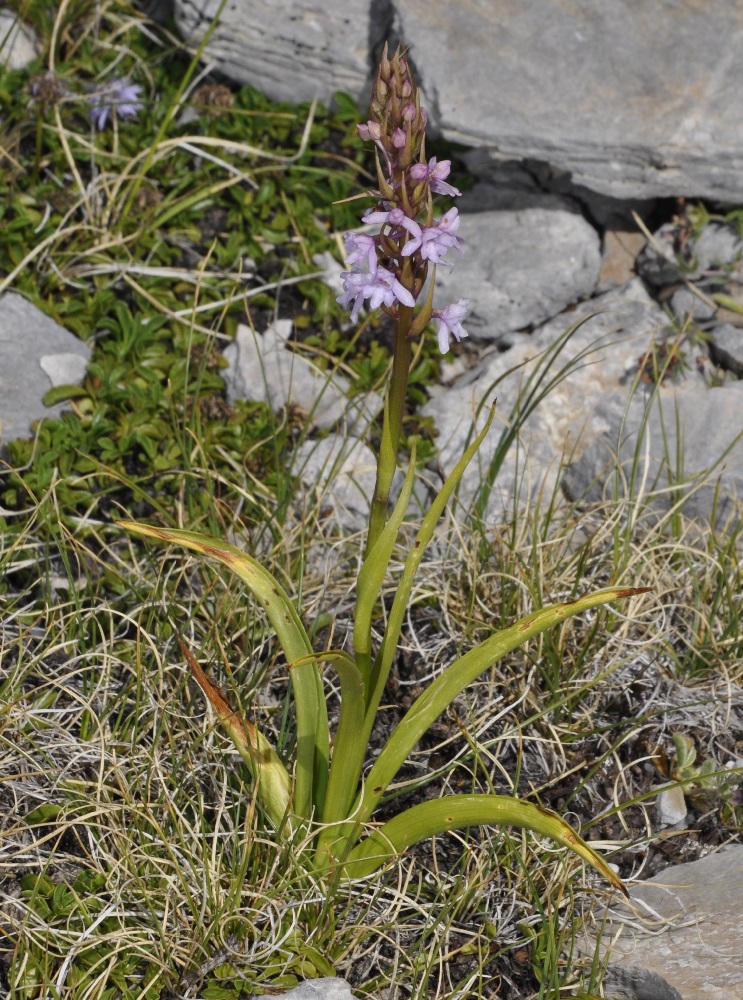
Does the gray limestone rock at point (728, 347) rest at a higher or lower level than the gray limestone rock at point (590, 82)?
lower

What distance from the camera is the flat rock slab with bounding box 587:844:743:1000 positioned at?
1.96 metres

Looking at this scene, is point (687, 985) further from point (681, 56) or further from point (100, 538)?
point (681, 56)

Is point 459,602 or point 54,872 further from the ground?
point 459,602

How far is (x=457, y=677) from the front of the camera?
1.91 metres

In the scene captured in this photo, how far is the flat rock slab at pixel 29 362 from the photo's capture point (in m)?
3.06

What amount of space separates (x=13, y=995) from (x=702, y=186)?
3.32 meters

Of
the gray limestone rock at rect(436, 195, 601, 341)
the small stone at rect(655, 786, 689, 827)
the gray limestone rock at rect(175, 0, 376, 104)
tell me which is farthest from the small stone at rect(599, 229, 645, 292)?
the small stone at rect(655, 786, 689, 827)

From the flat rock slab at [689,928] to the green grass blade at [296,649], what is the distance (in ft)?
2.21

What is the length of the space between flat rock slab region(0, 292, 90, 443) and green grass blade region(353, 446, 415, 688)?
1.59m

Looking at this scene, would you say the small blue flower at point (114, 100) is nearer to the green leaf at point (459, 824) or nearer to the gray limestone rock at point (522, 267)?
the gray limestone rock at point (522, 267)

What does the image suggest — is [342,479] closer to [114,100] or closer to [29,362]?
[29,362]

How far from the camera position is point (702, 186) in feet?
12.0

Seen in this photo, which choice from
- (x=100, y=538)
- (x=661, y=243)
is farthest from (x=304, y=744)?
(x=661, y=243)

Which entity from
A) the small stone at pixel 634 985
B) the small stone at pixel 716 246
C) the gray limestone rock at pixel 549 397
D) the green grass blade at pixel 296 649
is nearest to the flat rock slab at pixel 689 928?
the small stone at pixel 634 985
